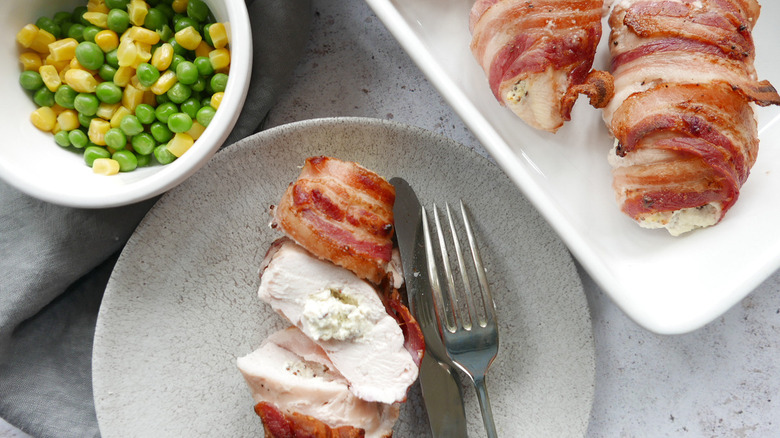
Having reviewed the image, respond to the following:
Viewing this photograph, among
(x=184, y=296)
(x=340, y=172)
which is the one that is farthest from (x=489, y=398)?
(x=184, y=296)

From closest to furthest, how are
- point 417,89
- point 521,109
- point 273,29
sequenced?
point 521,109, point 273,29, point 417,89

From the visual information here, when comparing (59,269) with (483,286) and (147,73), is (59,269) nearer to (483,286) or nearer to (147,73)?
(147,73)

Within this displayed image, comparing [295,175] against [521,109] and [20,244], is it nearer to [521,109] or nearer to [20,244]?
[521,109]

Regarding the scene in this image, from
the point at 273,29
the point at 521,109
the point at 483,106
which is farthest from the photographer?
the point at 273,29

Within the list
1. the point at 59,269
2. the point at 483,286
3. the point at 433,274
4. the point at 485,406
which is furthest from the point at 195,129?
the point at 485,406

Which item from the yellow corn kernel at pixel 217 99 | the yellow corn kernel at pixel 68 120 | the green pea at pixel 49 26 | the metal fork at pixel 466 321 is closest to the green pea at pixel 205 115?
the yellow corn kernel at pixel 217 99

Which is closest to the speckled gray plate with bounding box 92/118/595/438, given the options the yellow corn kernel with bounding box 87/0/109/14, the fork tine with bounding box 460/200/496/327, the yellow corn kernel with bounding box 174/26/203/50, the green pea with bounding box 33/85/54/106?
the fork tine with bounding box 460/200/496/327

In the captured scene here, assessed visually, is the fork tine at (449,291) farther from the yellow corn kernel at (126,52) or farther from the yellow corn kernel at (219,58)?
the yellow corn kernel at (126,52)
